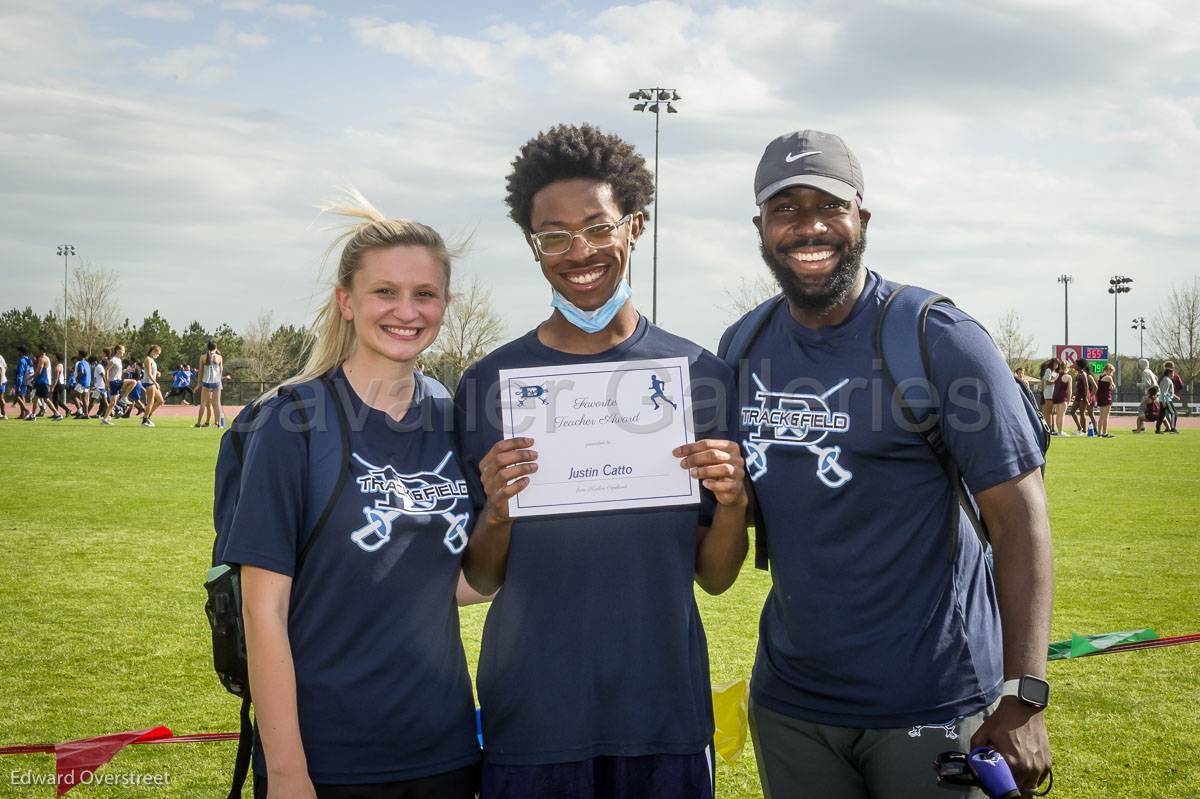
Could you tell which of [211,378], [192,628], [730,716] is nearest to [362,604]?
[730,716]

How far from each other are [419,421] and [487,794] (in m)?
1.12

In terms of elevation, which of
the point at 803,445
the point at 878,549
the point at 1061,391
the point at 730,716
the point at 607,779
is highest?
the point at 1061,391

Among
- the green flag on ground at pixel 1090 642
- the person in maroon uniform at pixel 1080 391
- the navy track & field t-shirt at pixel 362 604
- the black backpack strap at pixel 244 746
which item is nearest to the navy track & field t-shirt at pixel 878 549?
the navy track & field t-shirt at pixel 362 604

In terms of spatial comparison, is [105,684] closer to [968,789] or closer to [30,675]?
[30,675]

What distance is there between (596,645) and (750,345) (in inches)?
45.1

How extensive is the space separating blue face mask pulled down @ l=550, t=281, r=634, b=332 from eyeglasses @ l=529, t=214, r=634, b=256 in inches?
5.3

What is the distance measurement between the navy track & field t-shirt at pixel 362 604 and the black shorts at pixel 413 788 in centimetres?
3

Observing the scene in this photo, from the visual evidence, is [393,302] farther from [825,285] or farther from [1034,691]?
[1034,691]

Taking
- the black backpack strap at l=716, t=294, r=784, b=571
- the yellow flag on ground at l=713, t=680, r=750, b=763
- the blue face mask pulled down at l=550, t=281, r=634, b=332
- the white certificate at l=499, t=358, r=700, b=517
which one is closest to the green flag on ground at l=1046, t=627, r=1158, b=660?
the yellow flag on ground at l=713, t=680, r=750, b=763

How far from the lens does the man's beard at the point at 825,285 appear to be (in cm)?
304

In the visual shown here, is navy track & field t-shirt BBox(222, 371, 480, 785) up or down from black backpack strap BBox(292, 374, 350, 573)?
down

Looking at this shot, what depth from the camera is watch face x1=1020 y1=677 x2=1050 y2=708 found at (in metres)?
2.62

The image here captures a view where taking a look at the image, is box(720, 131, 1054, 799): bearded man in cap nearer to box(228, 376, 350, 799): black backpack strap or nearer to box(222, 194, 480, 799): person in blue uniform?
box(222, 194, 480, 799): person in blue uniform

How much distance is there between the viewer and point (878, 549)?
2.87 meters
